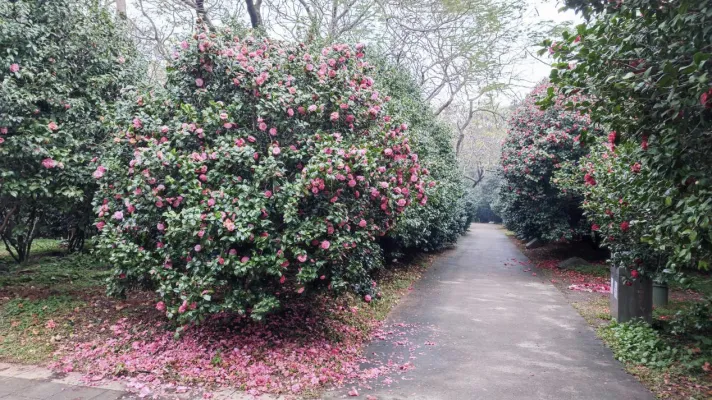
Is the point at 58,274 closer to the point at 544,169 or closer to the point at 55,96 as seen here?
the point at 55,96

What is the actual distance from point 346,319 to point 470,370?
2.27 metres

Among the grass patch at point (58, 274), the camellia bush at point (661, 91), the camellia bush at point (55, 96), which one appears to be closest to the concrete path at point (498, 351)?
the camellia bush at point (661, 91)

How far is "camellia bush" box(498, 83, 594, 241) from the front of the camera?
13.0 metres

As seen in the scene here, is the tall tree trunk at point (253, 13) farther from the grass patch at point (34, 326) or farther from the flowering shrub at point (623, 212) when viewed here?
the flowering shrub at point (623, 212)

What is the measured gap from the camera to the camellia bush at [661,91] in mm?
3199

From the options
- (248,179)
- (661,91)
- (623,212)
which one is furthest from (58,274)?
(661,91)

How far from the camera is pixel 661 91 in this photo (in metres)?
3.54

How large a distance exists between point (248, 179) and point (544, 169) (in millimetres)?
10261

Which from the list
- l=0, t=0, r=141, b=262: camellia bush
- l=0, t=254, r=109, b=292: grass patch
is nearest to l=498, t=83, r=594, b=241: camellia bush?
l=0, t=0, r=141, b=262: camellia bush

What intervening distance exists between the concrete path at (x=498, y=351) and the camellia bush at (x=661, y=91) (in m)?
1.77

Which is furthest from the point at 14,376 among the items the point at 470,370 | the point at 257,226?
the point at 470,370

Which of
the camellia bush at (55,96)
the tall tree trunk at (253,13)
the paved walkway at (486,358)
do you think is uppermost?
the tall tree trunk at (253,13)

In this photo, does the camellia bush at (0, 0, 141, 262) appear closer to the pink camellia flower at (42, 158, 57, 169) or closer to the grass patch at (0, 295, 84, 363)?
the pink camellia flower at (42, 158, 57, 169)

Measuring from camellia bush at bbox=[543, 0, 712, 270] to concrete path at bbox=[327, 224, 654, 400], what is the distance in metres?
1.77
